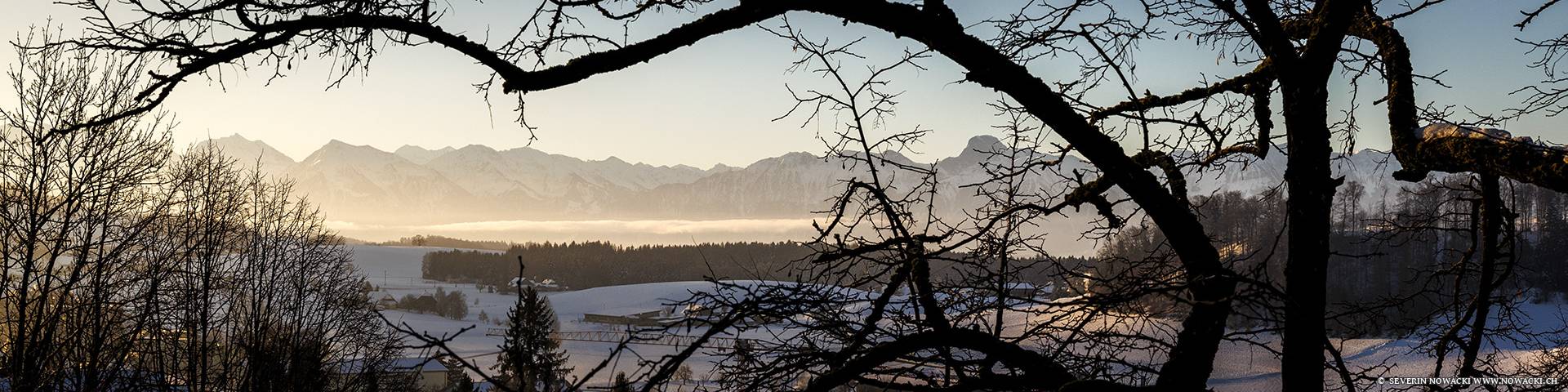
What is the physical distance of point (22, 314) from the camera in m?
11.5

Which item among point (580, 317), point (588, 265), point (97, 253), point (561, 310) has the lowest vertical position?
point (580, 317)

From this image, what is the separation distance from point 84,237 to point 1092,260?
15001mm

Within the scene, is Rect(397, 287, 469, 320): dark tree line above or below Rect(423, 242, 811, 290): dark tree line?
below

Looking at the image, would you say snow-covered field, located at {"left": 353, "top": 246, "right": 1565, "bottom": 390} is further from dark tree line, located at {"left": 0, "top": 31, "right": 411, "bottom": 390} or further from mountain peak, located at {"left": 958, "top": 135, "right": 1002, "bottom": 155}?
mountain peak, located at {"left": 958, "top": 135, "right": 1002, "bottom": 155}

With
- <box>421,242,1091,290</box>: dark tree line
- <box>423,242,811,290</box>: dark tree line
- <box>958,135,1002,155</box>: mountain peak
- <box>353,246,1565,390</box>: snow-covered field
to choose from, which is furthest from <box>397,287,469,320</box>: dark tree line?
<box>958,135,1002,155</box>: mountain peak

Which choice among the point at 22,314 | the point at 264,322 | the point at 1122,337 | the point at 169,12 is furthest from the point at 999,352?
the point at 264,322

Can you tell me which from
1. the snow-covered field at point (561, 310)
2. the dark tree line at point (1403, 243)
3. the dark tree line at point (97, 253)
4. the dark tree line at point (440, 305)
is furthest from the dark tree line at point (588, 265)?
the dark tree line at point (97, 253)

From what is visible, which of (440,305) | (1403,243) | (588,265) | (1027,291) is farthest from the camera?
(588,265)

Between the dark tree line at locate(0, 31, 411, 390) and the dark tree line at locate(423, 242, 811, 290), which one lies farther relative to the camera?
the dark tree line at locate(423, 242, 811, 290)

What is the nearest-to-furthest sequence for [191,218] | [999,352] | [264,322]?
[999,352], [191,218], [264,322]

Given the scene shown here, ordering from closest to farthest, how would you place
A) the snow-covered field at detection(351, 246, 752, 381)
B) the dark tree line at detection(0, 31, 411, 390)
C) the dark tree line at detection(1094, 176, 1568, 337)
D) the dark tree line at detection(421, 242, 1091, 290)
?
1. the dark tree line at detection(1094, 176, 1568, 337)
2. the dark tree line at detection(0, 31, 411, 390)
3. the snow-covered field at detection(351, 246, 752, 381)
4. the dark tree line at detection(421, 242, 1091, 290)

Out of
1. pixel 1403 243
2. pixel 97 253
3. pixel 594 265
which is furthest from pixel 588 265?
pixel 1403 243

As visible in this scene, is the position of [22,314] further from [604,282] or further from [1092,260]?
[604,282]

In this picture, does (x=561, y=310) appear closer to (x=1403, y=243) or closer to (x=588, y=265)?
(x=588, y=265)
